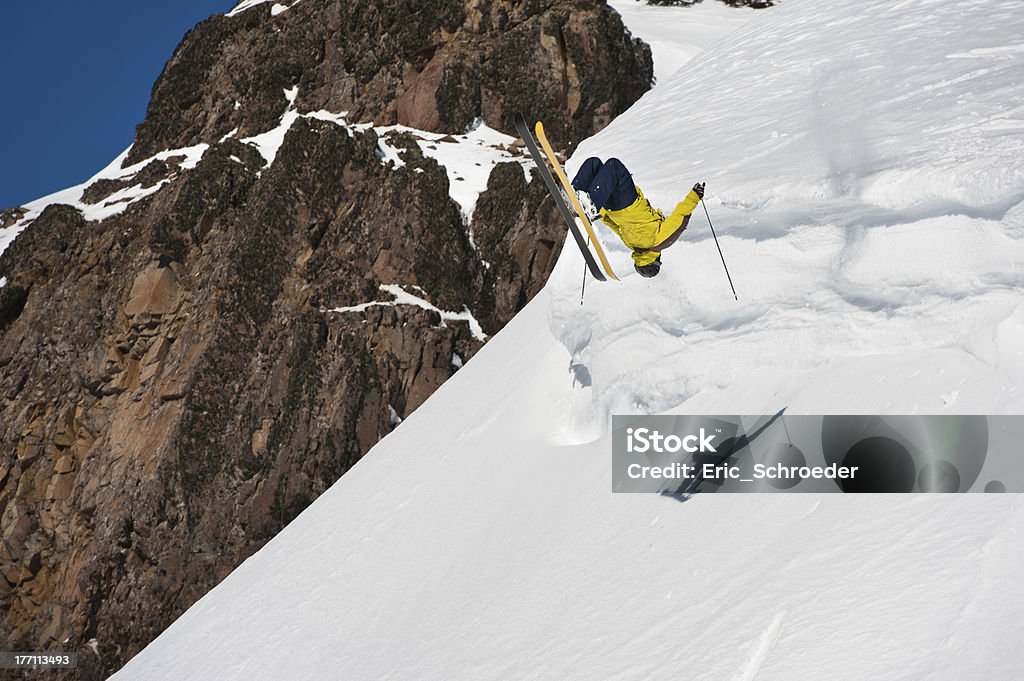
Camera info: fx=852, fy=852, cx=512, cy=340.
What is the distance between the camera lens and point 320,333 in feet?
73.3

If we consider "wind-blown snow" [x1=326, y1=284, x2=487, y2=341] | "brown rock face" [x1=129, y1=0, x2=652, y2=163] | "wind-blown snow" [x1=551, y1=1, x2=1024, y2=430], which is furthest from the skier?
"brown rock face" [x1=129, y1=0, x2=652, y2=163]

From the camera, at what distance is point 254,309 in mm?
23375

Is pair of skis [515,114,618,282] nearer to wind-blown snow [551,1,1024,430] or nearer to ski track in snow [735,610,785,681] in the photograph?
wind-blown snow [551,1,1024,430]

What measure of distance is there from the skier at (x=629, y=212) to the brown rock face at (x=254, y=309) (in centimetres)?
1428

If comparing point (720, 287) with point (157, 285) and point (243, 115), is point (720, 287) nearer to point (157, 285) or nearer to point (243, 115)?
point (157, 285)

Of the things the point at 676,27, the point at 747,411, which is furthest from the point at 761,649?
the point at 676,27

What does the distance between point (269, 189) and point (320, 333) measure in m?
5.29

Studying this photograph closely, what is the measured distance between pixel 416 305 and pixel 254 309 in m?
4.64

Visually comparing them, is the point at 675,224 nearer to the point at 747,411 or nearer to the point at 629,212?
the point at 629,212

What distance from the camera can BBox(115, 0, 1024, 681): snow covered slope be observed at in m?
4.60

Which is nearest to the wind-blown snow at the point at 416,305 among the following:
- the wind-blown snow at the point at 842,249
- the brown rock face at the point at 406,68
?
the brown rock face at the point at 406,68

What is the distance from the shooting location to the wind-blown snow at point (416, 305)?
22.5m

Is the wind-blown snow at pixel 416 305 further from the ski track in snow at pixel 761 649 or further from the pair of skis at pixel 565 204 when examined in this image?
the ski track in snow at pixel 761 649

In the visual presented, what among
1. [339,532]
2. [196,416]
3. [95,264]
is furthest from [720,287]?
[95,264]
